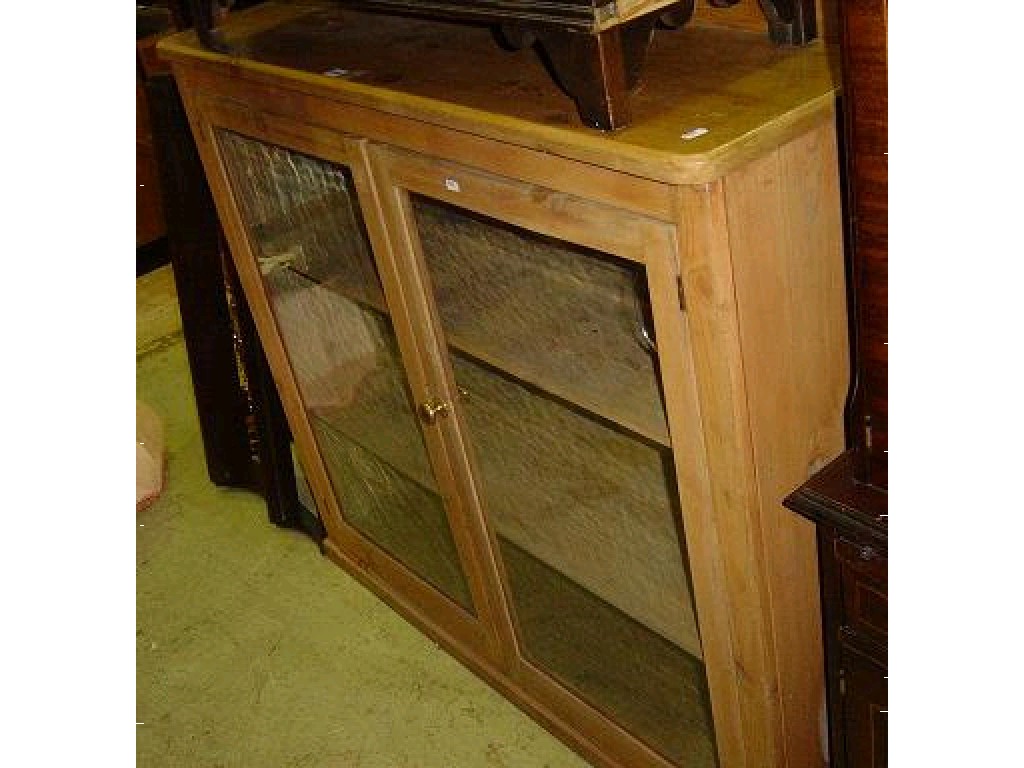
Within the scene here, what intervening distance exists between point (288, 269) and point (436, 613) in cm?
80

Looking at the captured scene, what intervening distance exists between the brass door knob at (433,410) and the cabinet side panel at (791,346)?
65 centimetres

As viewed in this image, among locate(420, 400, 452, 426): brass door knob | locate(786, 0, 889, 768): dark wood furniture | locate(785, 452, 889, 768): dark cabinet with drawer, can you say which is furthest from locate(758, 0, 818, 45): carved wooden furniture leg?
locate(420, 400, 452, 426): brass door knob

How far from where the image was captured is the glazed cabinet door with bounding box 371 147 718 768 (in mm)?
1629

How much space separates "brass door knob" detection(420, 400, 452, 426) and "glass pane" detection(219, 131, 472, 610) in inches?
8.0

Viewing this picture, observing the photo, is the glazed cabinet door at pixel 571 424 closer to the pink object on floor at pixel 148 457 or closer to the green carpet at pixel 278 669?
the green carpet at pixel 278 669

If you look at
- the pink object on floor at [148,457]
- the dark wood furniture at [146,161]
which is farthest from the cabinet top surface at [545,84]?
the dark wood furniture at [146,161]

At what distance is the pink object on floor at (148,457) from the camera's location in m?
3.21

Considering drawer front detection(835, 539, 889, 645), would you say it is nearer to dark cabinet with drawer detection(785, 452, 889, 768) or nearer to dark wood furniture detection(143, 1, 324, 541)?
dark cabinet with drawer detection(785, 452, 889, 768)

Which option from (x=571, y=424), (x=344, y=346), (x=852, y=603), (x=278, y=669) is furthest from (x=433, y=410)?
(x=278, y=669)

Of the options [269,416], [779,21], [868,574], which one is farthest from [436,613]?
[779,21]

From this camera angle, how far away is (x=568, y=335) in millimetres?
1858

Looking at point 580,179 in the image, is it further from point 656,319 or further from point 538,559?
point 538,559

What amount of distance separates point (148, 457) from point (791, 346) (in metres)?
2.18

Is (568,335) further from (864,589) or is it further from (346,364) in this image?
(346,364)
